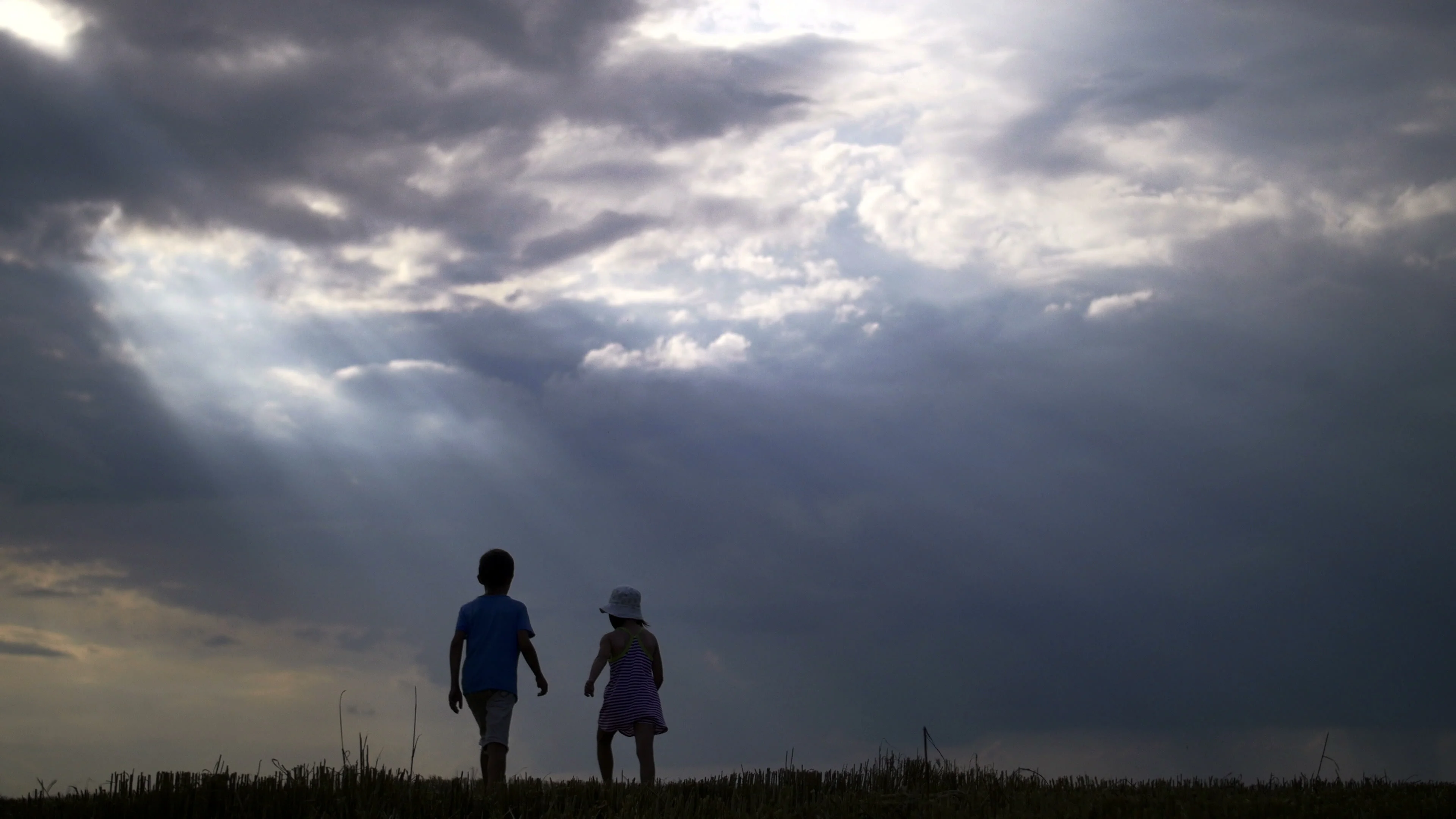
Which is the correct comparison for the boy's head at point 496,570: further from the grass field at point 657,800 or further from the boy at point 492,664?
the grass field at point 657,800

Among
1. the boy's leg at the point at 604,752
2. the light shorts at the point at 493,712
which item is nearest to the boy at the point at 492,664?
the light shorts at the point at 493,712

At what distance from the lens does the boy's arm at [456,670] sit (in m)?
10.5

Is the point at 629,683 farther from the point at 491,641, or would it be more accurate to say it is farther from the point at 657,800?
the point at 657,800

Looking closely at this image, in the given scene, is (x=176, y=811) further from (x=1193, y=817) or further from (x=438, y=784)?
(x=1193, y=817)

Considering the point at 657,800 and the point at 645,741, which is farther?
the point at 645,741

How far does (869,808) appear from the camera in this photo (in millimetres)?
8648

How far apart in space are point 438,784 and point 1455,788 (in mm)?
8755

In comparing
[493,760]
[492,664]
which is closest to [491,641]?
[492,664]

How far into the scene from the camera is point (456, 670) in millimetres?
10656

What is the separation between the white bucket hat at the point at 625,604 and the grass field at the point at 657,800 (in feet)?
7.17

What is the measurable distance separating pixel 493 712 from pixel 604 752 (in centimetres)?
129

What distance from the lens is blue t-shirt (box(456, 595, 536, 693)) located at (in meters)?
10.5

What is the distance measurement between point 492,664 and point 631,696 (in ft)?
4.50

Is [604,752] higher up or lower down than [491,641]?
lower down
